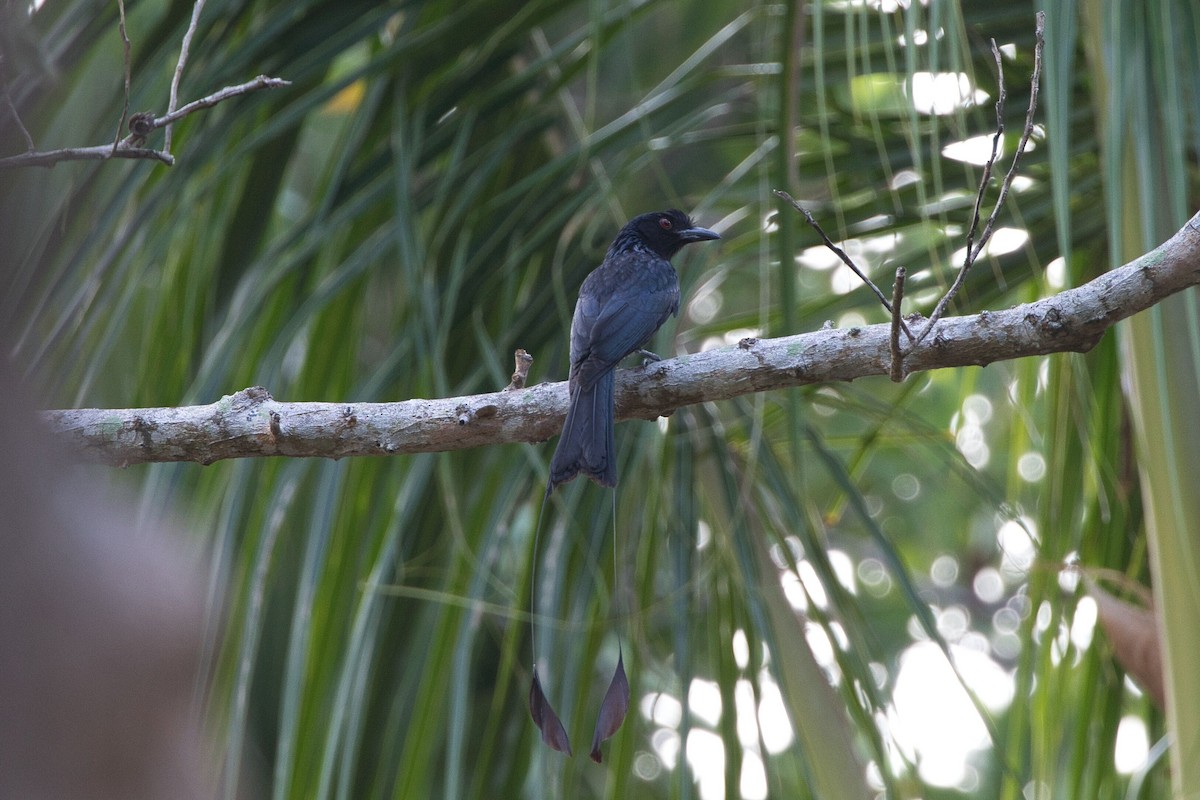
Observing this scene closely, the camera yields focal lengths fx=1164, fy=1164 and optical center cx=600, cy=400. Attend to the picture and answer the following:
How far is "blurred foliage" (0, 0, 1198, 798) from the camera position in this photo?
2.54 metres

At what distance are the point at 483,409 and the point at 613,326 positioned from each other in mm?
612

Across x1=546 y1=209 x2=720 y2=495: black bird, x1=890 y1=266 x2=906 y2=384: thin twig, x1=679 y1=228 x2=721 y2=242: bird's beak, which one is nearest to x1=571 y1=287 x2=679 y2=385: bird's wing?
x1=546 y1=209 x2=720 y2=495: black bird

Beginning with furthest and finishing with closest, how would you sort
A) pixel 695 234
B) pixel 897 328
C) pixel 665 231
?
pixel 665 231 < pixel 695 234 < pixel 897 328

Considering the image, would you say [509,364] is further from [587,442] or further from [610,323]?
[587,442]

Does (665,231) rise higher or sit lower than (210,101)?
higher

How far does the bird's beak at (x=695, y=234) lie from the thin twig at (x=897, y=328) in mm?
1691

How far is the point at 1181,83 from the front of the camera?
238 cm

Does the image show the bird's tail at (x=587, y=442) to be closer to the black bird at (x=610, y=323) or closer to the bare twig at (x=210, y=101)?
the black bird at (x=610, y=323)

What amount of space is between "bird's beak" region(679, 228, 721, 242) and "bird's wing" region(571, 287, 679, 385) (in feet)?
1.65

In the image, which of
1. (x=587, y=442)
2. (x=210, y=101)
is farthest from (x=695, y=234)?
(x=210, y=101)

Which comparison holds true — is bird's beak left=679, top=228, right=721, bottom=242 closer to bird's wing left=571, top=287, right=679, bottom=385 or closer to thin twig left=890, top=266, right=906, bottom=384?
bird's wing left=571, top=287, right=679, bottom=385

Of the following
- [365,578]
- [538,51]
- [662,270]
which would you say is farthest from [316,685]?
[538,51]

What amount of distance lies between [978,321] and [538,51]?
178 cm

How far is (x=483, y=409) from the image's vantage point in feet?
7.68
